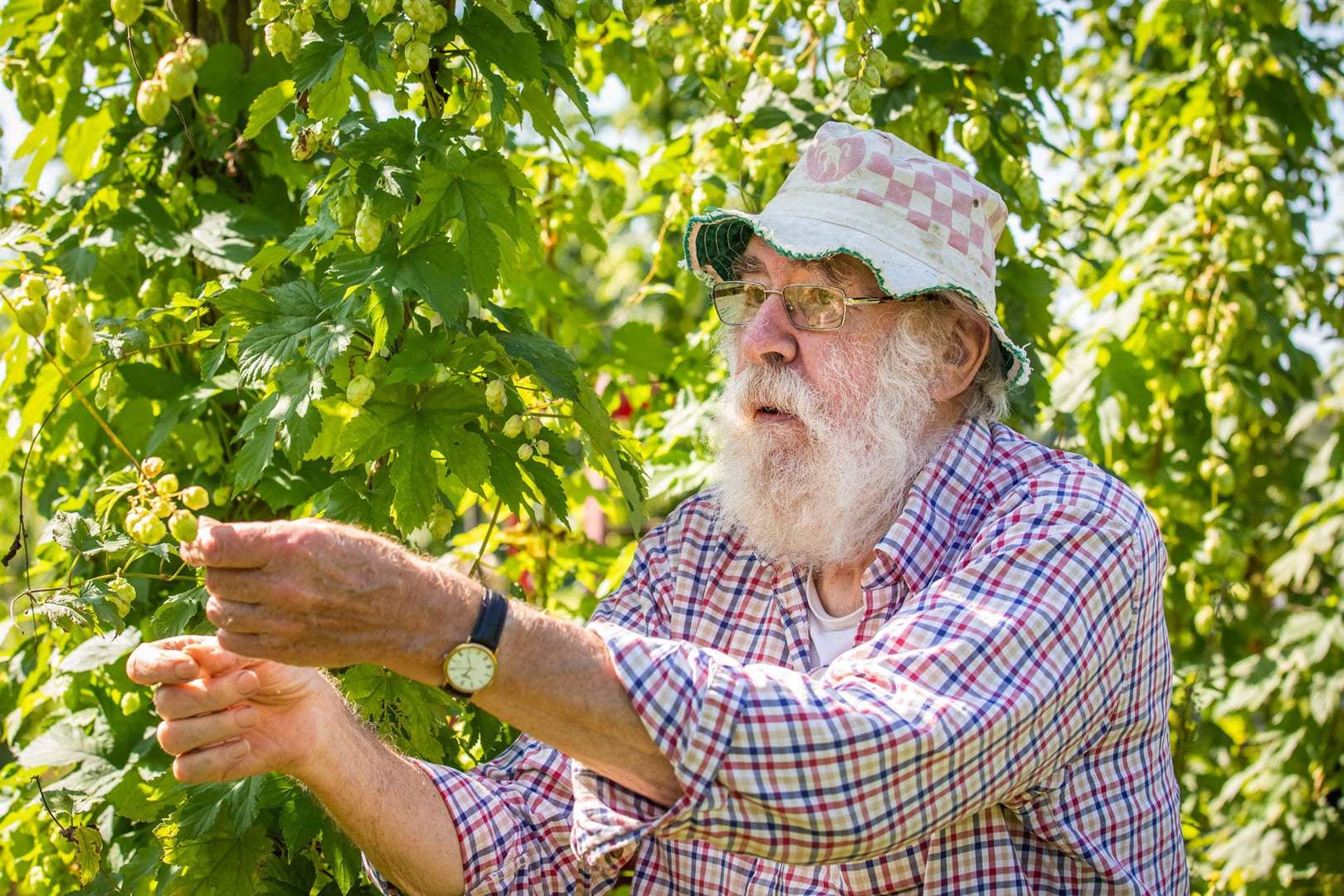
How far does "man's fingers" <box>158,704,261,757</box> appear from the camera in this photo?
1.77 meters

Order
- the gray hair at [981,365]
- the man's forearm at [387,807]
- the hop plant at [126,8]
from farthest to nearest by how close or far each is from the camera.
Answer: the gray hair at [981,365]
the hop plant at [126,8]
the man's forearm at [387,807]

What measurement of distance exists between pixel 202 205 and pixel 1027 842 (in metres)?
1.91

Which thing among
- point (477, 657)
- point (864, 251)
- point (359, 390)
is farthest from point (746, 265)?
point (477, 657)

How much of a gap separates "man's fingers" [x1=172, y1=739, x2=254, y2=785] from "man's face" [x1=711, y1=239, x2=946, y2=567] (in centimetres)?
94

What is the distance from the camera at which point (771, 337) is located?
2359mm

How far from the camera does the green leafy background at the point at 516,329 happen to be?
82.1 inches

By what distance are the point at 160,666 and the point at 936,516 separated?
120 cm

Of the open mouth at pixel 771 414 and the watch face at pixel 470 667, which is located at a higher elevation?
the open mouth at pixel 771 414

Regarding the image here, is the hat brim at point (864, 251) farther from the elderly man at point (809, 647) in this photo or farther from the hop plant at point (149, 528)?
the hop plant at point (149, 528)

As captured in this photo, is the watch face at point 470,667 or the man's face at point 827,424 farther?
the man's face at point 827,424

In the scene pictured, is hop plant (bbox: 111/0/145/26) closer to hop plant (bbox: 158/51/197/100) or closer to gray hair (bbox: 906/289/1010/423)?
hop plant (bbox: 158/51/197/100)

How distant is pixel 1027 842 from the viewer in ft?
A: 6.89

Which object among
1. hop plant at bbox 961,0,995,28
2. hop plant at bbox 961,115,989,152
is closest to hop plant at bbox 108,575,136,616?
hop plant at bbox 961,115,989,152

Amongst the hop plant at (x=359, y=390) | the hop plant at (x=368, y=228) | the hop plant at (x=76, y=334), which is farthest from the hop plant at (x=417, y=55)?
the hop plant at (x=76, y=334)
